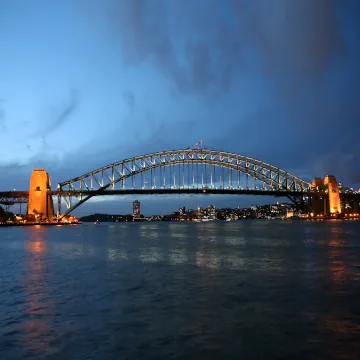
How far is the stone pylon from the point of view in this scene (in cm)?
8925

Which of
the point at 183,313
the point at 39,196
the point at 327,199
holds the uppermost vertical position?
the point at 39,196

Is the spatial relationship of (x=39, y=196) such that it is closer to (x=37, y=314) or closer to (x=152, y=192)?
(x=152, y=192)

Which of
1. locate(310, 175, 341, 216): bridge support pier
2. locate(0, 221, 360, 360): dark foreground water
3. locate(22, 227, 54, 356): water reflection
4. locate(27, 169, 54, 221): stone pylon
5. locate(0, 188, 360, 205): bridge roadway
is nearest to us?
locate(0, 221, 360, 360): dark foreground water

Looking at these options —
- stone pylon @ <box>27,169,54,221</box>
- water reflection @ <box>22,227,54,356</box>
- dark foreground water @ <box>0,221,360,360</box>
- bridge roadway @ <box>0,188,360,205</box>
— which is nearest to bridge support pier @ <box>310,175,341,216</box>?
bridge roadway @ <box>0,188,360,205</box>

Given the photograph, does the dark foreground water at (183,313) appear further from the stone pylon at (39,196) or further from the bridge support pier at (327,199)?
the bridge support pier at (327,199)

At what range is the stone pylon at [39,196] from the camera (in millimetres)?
89250

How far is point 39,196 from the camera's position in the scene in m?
89.4

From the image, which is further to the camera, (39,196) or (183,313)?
(39,196)

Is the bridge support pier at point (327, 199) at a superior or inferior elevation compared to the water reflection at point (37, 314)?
superior

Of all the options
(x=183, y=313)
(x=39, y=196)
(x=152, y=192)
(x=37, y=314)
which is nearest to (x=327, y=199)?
(x=152, y=192)

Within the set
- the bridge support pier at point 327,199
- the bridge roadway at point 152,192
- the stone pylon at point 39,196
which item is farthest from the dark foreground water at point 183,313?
the bridge support pier at point 327,199

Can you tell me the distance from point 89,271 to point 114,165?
8265 cm

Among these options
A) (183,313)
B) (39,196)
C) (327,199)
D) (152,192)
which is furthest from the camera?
(327,199)

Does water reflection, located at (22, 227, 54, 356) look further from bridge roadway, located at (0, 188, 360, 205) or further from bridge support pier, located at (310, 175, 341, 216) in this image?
bridge support pier, located at (310, 175, 341, 216)
